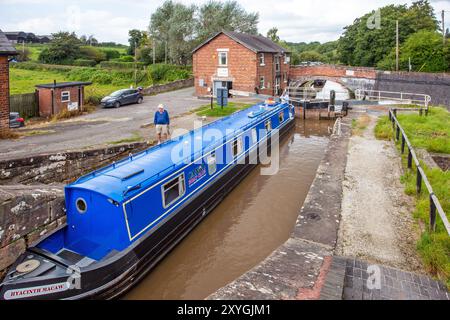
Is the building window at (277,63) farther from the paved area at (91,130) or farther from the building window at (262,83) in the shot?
the paved area at (91,130)

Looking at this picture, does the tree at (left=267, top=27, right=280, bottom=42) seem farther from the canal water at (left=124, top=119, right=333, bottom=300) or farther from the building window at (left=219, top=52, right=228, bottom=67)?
the canal water at (left=124, top=119, right=333, bottom=300)

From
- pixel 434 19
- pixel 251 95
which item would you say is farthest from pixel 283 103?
pixel 434 19

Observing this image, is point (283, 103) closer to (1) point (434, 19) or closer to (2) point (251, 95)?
(2) point (251, 95)

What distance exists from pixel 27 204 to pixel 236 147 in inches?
255

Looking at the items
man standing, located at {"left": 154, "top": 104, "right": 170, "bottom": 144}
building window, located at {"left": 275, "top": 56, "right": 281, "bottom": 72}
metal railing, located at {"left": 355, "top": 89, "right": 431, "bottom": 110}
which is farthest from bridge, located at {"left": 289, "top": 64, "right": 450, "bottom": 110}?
man standing, located at {"left": 154, "top": 104, "right": 170, "bottom": 144}

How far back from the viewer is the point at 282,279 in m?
5.05

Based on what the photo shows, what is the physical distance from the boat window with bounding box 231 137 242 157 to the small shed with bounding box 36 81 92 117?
11500 millimetres

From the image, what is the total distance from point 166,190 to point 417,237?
16.0ft

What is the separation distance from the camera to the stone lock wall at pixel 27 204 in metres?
5.88

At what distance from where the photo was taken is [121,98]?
21391 mm

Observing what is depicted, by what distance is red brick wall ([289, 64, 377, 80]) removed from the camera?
33312 mm

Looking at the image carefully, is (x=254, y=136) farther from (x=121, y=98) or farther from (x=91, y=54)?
(x=91, y=54)

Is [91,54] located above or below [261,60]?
above

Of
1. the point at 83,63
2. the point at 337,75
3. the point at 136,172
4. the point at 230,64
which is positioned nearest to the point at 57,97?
the point at 230,64
